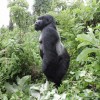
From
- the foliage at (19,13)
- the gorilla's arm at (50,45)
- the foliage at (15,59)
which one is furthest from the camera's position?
the foliage at (19,13)

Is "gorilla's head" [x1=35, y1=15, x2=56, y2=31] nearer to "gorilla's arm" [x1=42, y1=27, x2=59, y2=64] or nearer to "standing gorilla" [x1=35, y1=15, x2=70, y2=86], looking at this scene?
"standing gorilla" [x1=35, y1=15, x2=70, y2=86]

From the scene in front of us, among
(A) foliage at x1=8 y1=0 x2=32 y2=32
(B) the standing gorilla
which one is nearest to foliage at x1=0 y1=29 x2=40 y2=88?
(B) the standing gorilla

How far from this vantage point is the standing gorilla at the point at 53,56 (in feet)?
12.9

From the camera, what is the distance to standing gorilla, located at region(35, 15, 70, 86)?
3.92 m

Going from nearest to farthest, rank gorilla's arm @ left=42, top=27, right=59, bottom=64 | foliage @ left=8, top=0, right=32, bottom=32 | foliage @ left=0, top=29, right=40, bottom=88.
Answer: gorilla's arm @ left=42, top=27, right=59, bottom=64
foliage @ left=0, top=29, right=40, bottom=88
foliage @ left=8, top=0, right=32, bottom=32

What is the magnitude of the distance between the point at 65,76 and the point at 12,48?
0.89 meters

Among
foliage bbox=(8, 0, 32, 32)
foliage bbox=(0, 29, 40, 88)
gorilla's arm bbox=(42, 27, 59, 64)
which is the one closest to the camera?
gorilla's arm bbox=(42, 27, 59, 64)

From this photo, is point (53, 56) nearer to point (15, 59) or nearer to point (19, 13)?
point (15, 59)

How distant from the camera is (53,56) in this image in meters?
3.93

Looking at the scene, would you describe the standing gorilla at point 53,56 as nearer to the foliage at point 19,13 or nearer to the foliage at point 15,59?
the foliage at point 15,59

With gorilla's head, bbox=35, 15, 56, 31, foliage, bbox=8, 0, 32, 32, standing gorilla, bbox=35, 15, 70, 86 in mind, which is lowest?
standing gorilla, bbox=35, 15, 70, 86

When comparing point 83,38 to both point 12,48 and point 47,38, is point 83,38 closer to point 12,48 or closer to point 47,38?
point 47,38

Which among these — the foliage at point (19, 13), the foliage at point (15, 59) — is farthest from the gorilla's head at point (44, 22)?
the foliage at point (19, 13)

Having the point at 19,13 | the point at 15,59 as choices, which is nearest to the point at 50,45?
the point at 15,59
